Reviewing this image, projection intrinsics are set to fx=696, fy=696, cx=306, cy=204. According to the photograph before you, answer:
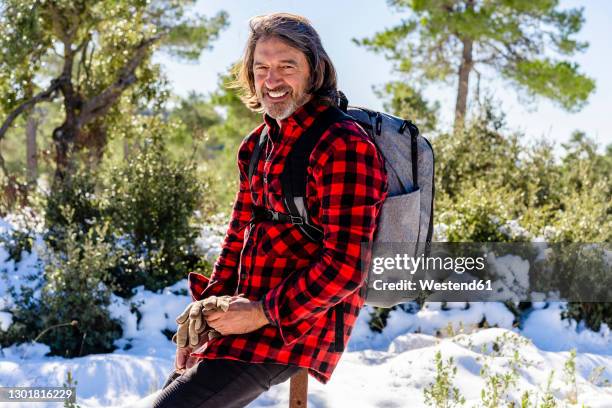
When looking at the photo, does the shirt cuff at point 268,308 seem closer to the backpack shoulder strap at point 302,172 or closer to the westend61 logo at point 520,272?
the backpack shoulder strap at point 302,172

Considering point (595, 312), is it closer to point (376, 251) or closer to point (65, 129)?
point (376, 251)

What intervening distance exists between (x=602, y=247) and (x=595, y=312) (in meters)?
0.61

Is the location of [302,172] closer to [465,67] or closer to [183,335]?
[183,335]

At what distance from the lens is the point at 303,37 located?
2062 millimetres

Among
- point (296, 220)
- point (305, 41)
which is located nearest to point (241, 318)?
point (296, 220)

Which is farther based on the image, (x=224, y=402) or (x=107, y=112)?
(x=107, y=112)

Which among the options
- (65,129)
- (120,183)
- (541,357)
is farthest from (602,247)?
(65,129)

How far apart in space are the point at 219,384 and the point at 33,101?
33.0 feet

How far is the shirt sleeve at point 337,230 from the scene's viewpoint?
1871 mm

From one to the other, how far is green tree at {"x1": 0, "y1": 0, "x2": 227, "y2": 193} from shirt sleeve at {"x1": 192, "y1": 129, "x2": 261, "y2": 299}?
8451 mm

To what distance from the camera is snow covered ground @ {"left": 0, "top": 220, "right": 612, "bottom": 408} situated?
3.92 meters

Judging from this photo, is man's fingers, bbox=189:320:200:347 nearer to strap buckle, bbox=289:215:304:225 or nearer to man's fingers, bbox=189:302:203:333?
man's fingers, bbox=189:302:203:333

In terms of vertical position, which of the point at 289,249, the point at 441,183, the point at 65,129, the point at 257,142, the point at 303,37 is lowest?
the point at 289,249

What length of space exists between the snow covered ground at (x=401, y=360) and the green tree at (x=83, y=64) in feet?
17.0
